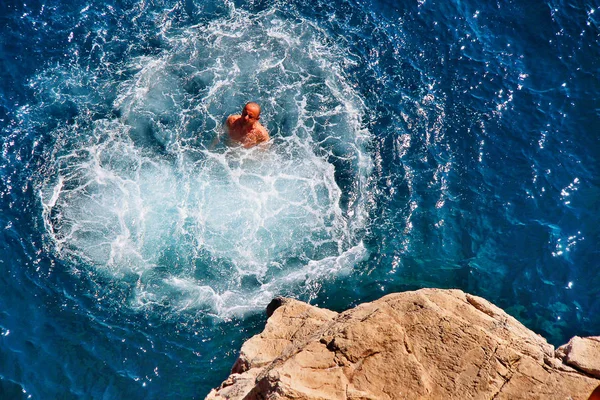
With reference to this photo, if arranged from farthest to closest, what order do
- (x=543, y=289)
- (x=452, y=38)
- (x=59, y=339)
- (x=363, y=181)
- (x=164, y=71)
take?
1. (x=452, y=38)
2. (x=164, y=71)
3. (x=363, y=181)
4. (x=543, y=289)
5. (x=59, y=339)

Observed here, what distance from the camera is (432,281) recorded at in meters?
10.8

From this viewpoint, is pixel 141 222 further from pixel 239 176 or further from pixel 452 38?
pixel 452 38

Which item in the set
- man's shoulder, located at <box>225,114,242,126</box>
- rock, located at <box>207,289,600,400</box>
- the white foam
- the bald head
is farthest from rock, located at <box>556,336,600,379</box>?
man's shoulder, located at <box>225,114,242,126</box>

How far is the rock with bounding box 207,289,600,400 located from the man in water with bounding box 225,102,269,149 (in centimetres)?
570

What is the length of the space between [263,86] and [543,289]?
816 cm

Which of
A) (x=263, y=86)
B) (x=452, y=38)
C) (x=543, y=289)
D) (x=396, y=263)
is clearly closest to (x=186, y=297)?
(x=396, y=263)

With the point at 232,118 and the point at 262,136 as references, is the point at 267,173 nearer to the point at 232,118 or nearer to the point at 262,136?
the point at 262,136

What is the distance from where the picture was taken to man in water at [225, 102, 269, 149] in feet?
39.0

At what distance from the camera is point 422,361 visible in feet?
22.4

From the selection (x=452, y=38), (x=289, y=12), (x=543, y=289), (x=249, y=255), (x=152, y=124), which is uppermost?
(x=289, y=12)

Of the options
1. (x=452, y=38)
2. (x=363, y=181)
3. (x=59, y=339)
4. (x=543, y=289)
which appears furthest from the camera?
(x=452, y=38)

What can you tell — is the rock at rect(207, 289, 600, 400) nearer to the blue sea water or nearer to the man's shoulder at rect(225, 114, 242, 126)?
the blue sea water

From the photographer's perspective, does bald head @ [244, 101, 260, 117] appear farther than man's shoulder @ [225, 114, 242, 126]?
No

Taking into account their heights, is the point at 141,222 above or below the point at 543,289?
above
